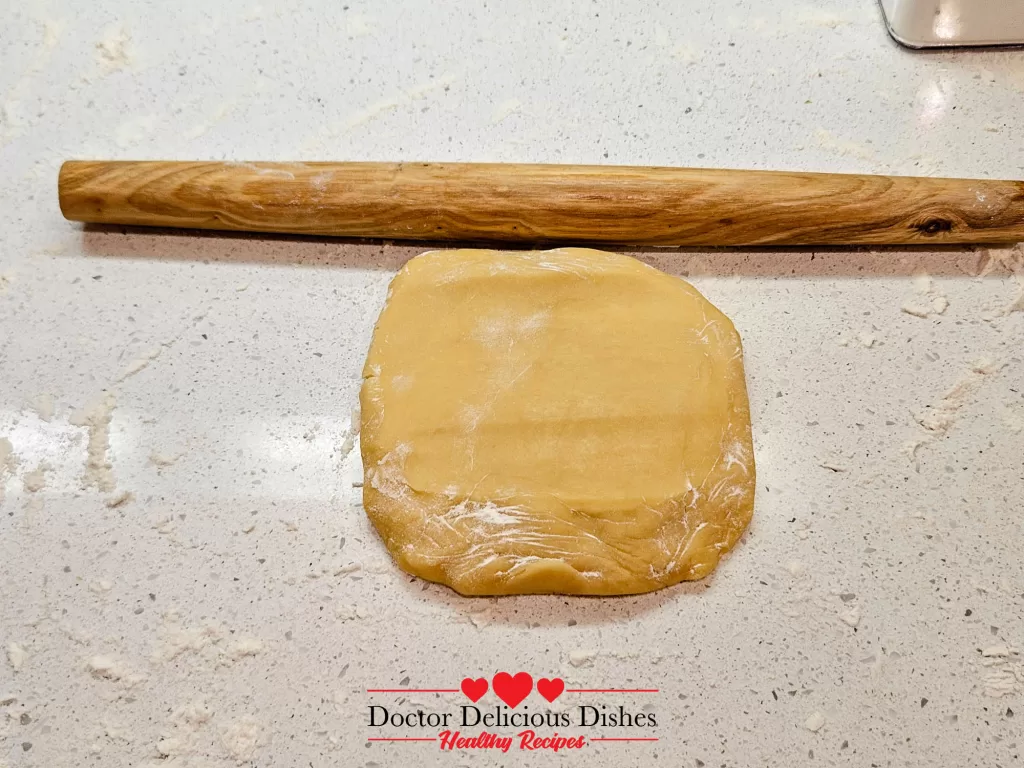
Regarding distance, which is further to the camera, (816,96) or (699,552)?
(816,96)

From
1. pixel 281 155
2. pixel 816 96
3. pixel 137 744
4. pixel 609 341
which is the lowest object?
pixel 137 744

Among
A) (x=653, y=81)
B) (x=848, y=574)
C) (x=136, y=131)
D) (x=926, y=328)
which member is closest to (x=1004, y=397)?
(x=926, y=328)

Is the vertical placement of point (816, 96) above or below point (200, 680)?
above

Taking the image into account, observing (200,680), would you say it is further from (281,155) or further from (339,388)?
(281,155)

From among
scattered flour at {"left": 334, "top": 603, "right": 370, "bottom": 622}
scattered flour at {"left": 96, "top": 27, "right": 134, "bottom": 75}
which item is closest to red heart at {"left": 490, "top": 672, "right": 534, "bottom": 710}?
scattered flour at {"left": 334, "top": 603, "right": 370, "bottom": 622}

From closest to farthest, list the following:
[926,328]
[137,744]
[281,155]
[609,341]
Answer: [137,744] < [609,341] < [926,328] < [281,155]

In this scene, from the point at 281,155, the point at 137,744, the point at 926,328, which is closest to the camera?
the point at 137,744

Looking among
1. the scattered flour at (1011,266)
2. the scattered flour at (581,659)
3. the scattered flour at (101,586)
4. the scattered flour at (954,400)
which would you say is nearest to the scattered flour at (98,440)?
the scattered flour at (101,586)

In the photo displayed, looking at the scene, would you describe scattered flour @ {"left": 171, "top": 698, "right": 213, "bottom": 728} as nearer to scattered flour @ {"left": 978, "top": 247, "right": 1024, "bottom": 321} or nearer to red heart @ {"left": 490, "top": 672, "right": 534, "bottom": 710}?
red heart @ {"left": 490, "top": 672, "right": 534, "bottom": 710}
